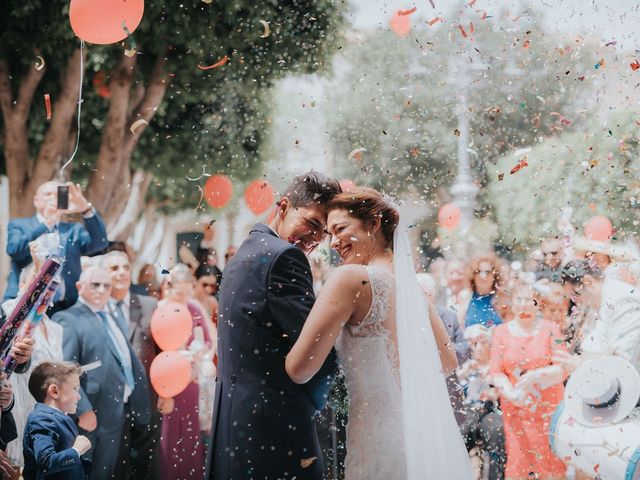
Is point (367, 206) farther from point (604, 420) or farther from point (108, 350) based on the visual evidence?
point (108, 350)

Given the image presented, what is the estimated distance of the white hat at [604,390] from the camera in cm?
347

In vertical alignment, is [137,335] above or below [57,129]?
below

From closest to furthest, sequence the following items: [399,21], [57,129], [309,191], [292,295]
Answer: [292,295] < [309,191] < [399,21] < [57,129]

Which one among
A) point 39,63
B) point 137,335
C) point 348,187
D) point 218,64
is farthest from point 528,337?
point 39,63

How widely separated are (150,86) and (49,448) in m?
4.16

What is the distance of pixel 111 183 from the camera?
6.75 metres

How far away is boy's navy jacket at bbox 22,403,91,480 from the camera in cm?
283

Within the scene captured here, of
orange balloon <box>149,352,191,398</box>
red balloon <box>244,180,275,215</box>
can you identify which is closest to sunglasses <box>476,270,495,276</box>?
red balloon <box>244,180,275,215</box>

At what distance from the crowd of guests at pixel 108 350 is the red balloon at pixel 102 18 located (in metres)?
0.96

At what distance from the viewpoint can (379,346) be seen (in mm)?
2523

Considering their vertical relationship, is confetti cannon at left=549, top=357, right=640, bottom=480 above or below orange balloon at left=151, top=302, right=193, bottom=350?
below

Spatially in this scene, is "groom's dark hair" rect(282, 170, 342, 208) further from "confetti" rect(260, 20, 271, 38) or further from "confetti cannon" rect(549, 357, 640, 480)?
"confetti" rect(260, 20, 271, 38)

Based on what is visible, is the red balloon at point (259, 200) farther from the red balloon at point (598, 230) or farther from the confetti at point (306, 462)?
the confetti at point (306, 462)

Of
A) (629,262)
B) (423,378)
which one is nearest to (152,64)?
(629,262)
